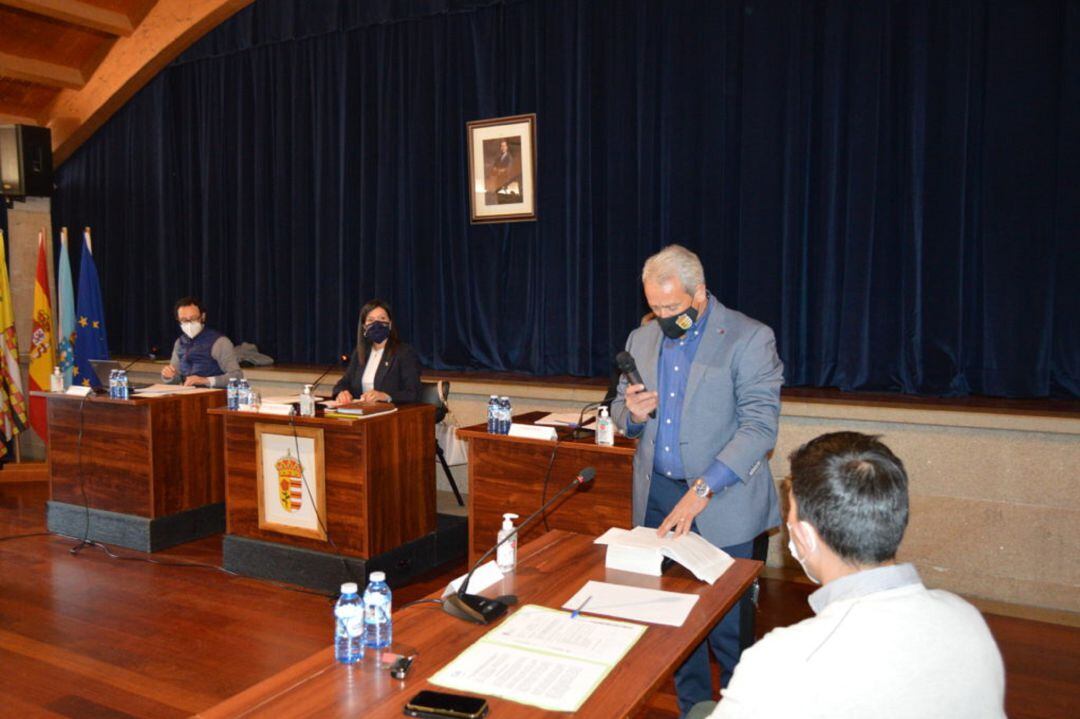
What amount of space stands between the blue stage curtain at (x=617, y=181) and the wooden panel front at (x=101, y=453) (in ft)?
7.51

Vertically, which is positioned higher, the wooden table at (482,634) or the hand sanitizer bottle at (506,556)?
the hand sanitizer bottle at (506,556)

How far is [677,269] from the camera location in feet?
7.66

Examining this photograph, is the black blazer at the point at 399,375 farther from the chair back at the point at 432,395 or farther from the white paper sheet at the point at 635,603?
the white paper sheet at the point at 635,603

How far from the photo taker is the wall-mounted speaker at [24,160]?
7.09 metres

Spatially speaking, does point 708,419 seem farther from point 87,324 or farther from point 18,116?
point 18,116

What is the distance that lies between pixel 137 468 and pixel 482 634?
371 centimetres

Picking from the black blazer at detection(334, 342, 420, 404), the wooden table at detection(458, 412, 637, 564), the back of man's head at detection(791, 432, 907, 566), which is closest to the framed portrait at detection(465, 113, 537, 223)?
the black blazer at detection(334, 342, 420, 404)

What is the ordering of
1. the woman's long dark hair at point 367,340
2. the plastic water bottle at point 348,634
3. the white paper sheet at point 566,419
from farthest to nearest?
the woman's long dark hair at point 367,340 → the white paper sheet at point 566,419 → the plastic water bottle at point 348,634

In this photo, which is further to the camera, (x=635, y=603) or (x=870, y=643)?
(x=635, y=603)

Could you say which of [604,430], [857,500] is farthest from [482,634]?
[604,430]

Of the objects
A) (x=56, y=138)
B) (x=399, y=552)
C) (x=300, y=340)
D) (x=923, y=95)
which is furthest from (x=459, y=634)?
(x=56, y=138)

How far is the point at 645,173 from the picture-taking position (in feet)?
17.6

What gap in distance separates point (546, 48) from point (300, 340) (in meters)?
3.24

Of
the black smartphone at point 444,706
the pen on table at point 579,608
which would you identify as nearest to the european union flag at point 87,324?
the pen on table at point 579,608
